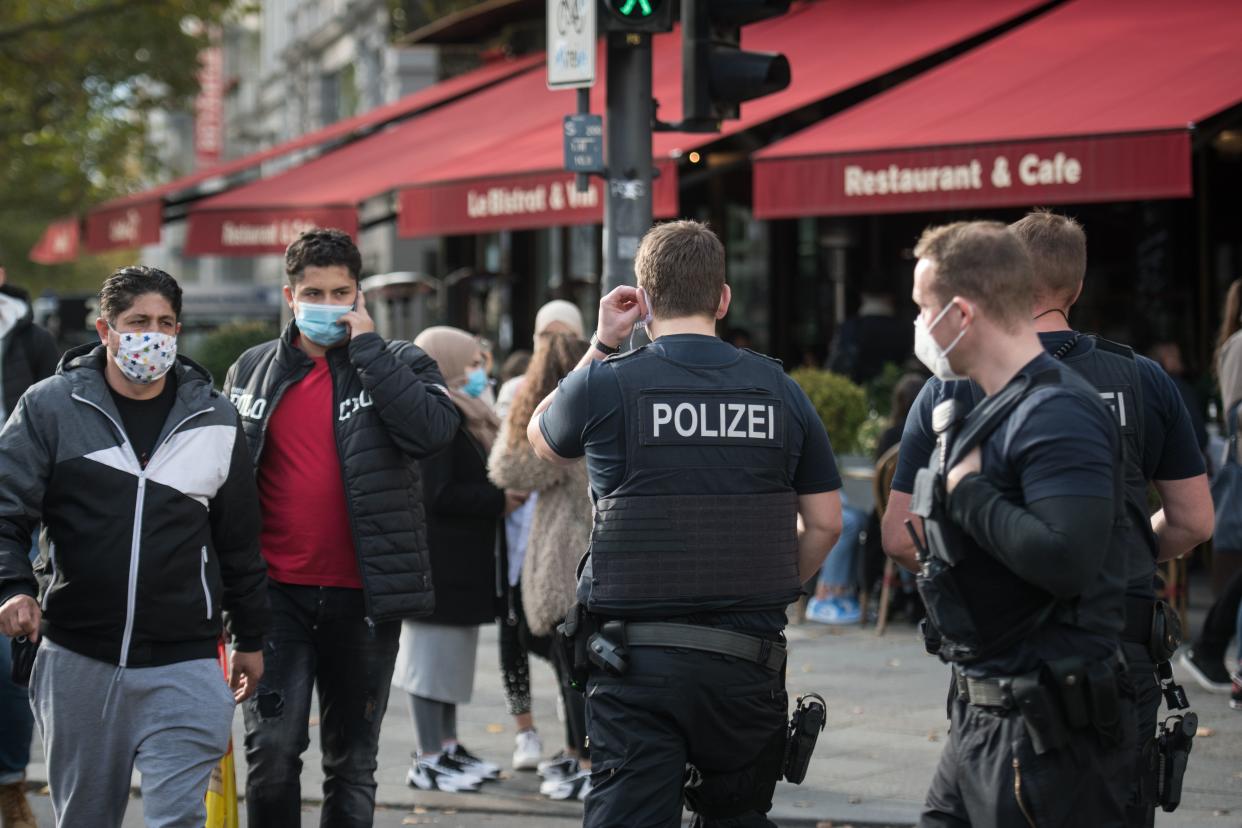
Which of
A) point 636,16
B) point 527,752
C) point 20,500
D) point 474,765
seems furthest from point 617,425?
point 636,16

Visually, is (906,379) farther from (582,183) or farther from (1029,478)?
(1029,478)

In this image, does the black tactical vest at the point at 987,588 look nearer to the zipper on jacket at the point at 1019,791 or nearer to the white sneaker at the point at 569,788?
the zipper on jacket at the point at 1019,791

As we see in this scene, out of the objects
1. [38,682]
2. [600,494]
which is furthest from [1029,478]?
[38,682]

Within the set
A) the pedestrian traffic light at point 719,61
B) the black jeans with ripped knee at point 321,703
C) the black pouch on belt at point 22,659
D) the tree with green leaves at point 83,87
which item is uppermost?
the tree with green leaves at point 83,87

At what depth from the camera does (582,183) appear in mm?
7848

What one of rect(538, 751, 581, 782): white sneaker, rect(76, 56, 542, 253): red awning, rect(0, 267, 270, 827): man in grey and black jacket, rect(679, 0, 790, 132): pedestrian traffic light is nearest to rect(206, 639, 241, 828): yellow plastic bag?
rect(0, 267, 270, 827): man in grey and black jacket

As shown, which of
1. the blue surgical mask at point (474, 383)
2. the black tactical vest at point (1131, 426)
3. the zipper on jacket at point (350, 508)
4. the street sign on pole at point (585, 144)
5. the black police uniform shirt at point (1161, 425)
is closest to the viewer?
the black tactical vest at point (1131, 426)

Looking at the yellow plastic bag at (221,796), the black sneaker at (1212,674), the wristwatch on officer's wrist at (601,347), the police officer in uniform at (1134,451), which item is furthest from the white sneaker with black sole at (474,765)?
the black sneaker at (1212,674)

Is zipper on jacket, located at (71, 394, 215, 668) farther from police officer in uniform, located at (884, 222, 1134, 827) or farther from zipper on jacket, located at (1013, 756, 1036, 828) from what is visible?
zipper on jacket, located at (1013, 756, 1036, 828)

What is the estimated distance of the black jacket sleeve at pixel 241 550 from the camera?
16.0 ft

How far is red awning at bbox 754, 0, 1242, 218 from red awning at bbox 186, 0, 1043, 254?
2.45 ft

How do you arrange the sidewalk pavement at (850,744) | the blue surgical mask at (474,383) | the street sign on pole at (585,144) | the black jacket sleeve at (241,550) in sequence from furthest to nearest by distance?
the street sign on pole at (585,144)
the blue surgical mask at (474,383)
the sidewalk pavement at (850,744)
the black jacket sleeve at (241,550)

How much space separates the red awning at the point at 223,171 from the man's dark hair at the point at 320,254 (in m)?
10.8

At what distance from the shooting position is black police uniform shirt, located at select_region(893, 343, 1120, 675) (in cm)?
345
